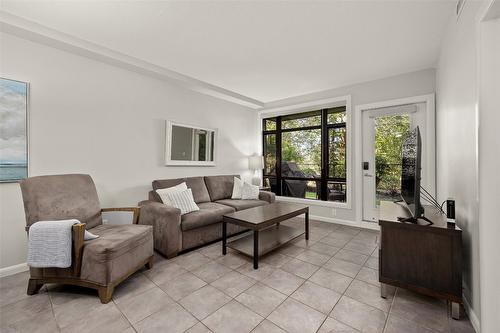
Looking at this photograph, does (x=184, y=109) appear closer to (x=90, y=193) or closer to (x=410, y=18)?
(x=90, y=193)

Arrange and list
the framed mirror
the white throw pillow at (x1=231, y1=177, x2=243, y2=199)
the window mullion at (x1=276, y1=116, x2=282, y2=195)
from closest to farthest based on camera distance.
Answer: the framed mirror, the white throw pillow at (x1=231, y1=177, x2=243, y2=199), the window mullion at (x1=276, y1=116, x2=282, y2=195)

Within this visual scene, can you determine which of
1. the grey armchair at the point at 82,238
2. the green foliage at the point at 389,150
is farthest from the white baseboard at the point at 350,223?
the grey armchair at the point at 82,238

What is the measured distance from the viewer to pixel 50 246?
173 cm

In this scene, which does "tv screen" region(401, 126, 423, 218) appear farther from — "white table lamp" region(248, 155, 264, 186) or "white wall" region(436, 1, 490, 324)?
"white table lamp" region(248, 155, 264, 186)

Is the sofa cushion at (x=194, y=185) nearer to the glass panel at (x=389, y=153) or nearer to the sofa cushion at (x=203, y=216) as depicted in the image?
the sofa cushion at (x=203, y=216)

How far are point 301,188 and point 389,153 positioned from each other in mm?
1786

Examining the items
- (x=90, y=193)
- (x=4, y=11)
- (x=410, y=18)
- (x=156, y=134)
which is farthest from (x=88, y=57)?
(x=410, y=18)

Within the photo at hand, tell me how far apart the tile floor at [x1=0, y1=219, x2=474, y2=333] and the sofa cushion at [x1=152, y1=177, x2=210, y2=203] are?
3.95 feet

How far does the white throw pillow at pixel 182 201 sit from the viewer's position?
294 cm

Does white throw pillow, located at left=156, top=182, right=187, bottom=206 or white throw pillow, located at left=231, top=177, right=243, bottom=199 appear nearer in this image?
white throw pillow, located at left=156, top=182, right=187, bottom=206

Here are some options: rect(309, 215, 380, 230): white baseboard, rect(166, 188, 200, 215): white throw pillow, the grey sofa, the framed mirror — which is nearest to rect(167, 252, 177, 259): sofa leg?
the grey sofa

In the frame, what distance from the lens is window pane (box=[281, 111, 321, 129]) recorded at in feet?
14.8

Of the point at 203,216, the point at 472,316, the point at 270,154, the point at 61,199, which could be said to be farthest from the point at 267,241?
the point at 270,154

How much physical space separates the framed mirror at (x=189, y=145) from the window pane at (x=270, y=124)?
151 centimetres
